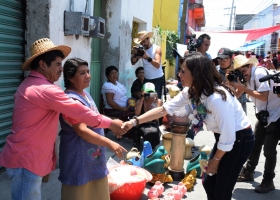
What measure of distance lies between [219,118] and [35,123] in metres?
1.39

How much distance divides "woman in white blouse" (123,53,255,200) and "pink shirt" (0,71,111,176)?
0.94 meters

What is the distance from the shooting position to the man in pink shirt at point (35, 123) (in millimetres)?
2471

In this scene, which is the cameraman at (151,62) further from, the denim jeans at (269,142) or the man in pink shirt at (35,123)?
the man in pink shirt at (35,123)

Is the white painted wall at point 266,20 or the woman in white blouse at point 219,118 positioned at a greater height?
the white painted wall at point 266,20

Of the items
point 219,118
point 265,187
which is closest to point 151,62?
point 265,187

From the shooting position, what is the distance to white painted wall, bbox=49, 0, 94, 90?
4.25m

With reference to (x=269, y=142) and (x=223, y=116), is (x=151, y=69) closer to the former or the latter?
(x=269, y=142)

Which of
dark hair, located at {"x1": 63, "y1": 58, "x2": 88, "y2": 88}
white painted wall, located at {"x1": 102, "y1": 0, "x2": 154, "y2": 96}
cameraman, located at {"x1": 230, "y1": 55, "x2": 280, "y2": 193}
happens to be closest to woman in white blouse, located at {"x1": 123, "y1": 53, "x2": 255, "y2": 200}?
dark hair, located at {"x1": 63, "y1": 58, "x2": 88, "y2": 88}

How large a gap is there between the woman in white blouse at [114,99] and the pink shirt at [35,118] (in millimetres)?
3702

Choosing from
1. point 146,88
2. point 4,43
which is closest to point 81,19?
point 4,43

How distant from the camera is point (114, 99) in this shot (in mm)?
6387

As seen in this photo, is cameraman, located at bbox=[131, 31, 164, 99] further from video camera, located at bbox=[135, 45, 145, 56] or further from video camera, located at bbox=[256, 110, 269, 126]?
video camera, located at bbox=[256, 110, 269, 126]

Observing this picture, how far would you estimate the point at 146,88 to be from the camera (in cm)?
600

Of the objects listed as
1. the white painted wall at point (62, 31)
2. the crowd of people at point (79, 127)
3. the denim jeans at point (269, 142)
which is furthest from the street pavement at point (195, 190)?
the white painted wall at point (62, 31)
